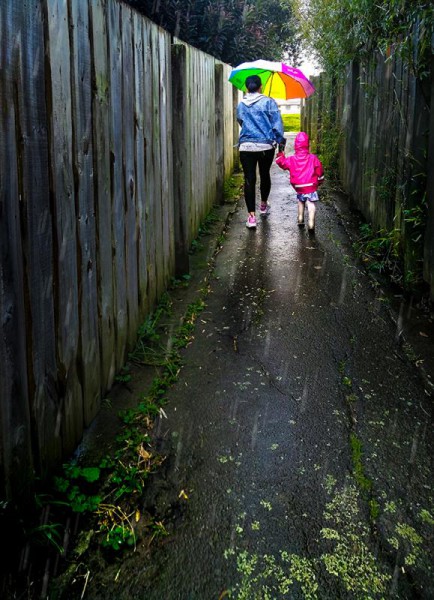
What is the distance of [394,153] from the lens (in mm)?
5523

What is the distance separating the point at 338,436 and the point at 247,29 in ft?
47.5

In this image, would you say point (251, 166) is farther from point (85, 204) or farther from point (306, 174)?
point (85, 204)

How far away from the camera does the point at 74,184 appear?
2637 mm

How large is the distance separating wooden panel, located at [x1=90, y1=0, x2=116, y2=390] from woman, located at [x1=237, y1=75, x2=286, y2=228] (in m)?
4.49

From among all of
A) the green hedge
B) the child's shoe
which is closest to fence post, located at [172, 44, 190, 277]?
the child's shoe

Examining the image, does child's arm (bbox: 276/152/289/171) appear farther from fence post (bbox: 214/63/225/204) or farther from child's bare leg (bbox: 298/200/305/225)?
fence post (bbox: 214/63/225/204)

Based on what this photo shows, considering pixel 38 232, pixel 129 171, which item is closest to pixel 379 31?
pixel 129 171

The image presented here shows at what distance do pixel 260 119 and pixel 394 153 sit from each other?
244 centimetres

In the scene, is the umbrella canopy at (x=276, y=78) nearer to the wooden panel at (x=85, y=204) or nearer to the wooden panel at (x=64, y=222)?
the wooden panel at (x=85, y=204)

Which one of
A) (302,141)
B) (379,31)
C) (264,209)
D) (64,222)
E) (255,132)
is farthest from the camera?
(264,209)

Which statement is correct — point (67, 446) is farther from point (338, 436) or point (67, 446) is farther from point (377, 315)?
point (377, 315)

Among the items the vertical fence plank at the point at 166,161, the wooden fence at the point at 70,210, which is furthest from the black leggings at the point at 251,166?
the wooden fence at the point at 70,210

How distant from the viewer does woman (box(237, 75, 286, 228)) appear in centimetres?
744

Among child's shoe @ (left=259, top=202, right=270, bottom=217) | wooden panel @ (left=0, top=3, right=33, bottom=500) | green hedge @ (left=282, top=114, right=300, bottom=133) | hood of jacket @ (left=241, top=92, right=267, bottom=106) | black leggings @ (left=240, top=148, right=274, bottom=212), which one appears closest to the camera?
wooden panel @ (left=0, top=3, right=33, bottom=500)
